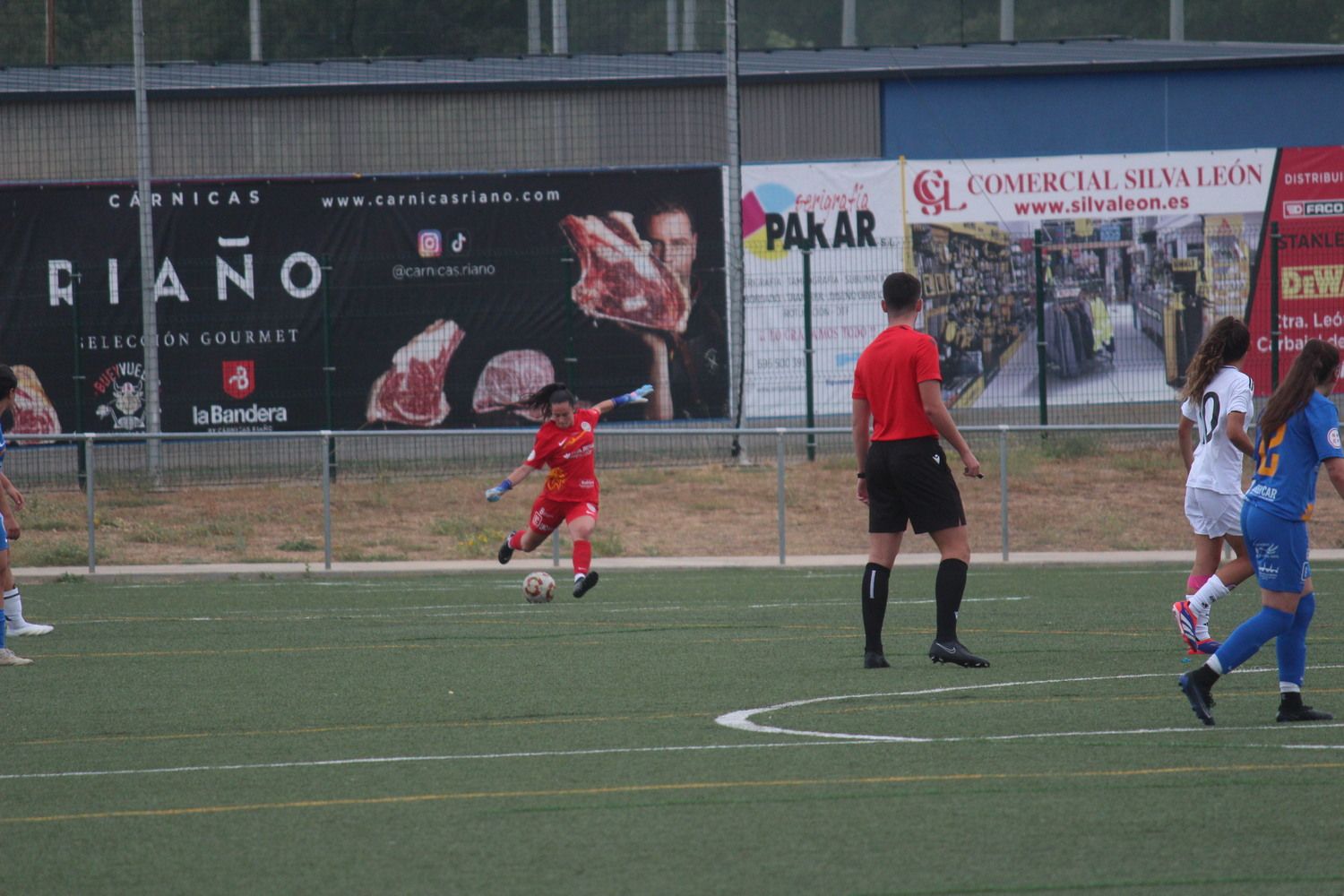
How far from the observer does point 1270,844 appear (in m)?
5.34

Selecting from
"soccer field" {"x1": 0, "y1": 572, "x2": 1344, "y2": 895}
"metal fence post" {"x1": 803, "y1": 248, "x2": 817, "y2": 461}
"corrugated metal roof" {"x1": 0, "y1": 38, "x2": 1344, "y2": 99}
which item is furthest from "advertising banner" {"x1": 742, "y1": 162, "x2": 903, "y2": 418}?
"soccer field" {"x1": 0, "y1": 572, "x2": 1344, "y2": 895}

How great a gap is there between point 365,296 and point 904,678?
15733 mm

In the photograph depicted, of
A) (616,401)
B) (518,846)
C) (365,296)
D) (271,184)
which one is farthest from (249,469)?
(518,846)

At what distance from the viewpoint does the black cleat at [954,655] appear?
905cm

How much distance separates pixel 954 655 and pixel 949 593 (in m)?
0.33

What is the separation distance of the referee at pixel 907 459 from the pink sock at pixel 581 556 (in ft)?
16.5

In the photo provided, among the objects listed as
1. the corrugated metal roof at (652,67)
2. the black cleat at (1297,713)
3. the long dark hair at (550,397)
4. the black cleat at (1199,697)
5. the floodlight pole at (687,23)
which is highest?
the floodlight pole at (687,23)

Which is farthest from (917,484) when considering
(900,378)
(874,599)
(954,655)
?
(954,655)

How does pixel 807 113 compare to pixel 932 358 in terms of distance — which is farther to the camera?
pixel 807 113

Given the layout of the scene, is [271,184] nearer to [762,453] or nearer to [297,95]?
[297,95]

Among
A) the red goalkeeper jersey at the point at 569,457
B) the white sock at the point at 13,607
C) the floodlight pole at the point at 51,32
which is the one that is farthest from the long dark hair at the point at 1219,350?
the floodlight pole at the point at 51,32

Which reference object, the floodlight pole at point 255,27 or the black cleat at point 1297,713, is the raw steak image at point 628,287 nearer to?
the floodlight pole at point 255,27

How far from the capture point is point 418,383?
23266 mm

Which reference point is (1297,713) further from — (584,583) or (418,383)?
(418,383)
